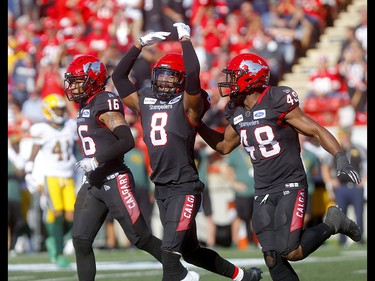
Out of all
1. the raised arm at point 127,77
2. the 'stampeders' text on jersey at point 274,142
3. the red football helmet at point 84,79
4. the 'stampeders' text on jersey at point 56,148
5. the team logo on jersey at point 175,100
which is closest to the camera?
the 'stampeders' text on jersey at point 274,142

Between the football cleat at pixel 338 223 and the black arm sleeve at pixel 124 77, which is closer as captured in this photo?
the football cleat at pixel 338 223

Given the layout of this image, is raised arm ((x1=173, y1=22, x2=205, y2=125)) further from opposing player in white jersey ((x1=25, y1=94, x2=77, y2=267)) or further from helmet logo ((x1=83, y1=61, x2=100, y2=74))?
opposing player in white jersey ((x1=25, y1=94, x2=77, y2=267))

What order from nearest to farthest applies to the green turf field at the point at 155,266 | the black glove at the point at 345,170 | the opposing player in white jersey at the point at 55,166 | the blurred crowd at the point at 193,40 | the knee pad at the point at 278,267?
the black glove at the point at 345,170, the knee pad at the point at 278,267, the green turf field at the point at 155,266, the opposing player in white jersey at the point at 55,166, the blurred crowd at the point at 193,40

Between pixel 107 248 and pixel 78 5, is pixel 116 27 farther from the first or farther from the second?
pixel 107 248

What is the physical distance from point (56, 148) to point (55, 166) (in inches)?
8.9

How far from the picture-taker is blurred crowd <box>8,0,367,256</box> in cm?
1535

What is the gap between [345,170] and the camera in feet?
21.8

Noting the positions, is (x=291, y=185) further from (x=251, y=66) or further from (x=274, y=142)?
(x=251, y=66)

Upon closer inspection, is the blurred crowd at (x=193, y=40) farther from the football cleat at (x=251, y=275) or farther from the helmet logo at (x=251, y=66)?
the helmet logo at (x=251, y=66)

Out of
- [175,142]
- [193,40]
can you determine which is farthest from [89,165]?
[193,40]

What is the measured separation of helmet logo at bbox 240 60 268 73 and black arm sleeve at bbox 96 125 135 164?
99 cm

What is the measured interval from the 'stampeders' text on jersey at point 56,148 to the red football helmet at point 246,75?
14.6 ft

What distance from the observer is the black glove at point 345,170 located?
6.58 meters

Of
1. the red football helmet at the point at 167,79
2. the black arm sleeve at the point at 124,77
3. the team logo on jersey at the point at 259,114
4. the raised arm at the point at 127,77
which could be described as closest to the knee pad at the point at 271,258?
the team logo on jersey at the point at 259,114
